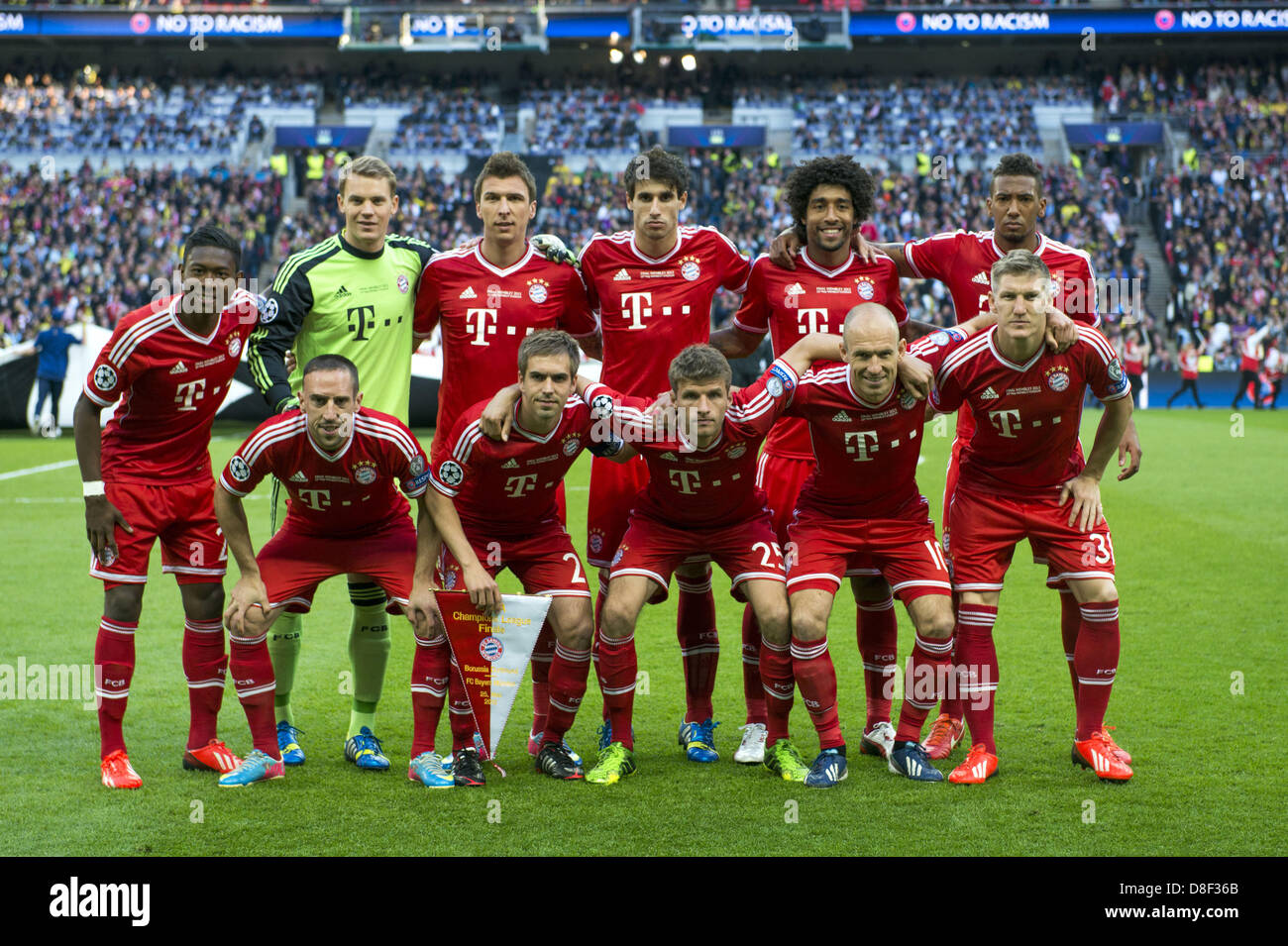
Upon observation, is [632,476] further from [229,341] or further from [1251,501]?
[1251,501]

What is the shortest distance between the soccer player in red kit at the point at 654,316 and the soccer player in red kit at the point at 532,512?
33 centimetres

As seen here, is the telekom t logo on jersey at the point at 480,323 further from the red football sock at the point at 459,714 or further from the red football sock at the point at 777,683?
the red football sock at the point at 777,683

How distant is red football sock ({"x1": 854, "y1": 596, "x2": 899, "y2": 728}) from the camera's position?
530 centimetres

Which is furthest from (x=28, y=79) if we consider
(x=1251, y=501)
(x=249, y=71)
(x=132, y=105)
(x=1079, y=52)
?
(x=1251, y=501)

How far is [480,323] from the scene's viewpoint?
5406 mm

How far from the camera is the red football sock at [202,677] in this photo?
16.4 ft

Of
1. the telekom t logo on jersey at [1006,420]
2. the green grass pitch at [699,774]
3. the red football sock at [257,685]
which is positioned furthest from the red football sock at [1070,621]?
the red football sock at [257,685]

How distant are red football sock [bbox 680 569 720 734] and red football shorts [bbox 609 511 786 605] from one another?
271mm

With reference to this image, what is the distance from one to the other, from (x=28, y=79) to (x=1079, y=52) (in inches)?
1338

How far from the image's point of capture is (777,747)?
Result: 16.2 feet

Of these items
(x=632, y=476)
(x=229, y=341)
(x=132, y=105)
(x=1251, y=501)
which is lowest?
(x=1251, y=501)

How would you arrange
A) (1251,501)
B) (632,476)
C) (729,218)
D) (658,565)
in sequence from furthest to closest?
1. (729,218)
2. (1251,501)
3. (632,476)
4. (658,565)

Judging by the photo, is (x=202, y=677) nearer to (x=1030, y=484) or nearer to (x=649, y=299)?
(x=649, y=299)

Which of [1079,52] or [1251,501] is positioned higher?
[1079,52]
